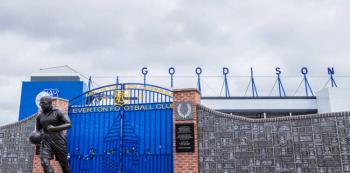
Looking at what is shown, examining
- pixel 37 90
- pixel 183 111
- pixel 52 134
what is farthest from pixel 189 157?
pixel 37 90

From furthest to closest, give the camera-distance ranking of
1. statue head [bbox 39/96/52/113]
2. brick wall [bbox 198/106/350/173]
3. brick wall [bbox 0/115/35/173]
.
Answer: brick wall [bbox 0/115/35/173] → brick wall [bbox 198/106/350/173] → statue head [bbox 39/96/52/113]

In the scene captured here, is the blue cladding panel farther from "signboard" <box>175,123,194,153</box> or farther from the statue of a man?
the statue of a man

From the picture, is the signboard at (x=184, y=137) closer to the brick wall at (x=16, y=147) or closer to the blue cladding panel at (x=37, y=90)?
the brick wall at (x=16, y=147)

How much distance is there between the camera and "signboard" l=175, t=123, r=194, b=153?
28.0 ft

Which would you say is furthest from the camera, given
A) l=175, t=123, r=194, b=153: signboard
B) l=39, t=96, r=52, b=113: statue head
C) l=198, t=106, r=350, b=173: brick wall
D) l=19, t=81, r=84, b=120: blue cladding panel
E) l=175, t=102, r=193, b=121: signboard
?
l=19, t=81, r=84, b=120: blue cladding panel

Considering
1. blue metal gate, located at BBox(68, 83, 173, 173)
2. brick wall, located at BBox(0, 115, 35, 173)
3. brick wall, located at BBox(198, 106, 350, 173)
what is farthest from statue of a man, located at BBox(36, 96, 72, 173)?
brick wall, located at BBox(0, 115, 35, 173)

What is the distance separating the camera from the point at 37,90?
23703 mm

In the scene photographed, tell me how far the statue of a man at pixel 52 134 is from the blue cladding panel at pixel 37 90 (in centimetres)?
1741

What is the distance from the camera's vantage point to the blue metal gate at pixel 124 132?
9.07 m

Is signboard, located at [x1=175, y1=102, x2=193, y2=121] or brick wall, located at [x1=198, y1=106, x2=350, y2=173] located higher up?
Answer: signboard, located at [x1=175, y1=102, x2=193, y2=121]

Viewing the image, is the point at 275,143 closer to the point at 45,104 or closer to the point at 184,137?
the point at 184,137

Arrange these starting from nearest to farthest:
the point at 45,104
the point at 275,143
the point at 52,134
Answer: the point at 52,134 < the point at 45,104 < the point at 275,143

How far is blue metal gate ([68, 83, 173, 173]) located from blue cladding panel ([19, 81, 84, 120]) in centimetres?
1409

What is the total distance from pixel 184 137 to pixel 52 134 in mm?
3407
